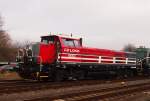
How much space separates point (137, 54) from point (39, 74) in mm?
14405

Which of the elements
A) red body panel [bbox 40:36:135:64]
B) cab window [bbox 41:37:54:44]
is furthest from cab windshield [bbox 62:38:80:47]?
cab window [bbox 41:37:54:44]

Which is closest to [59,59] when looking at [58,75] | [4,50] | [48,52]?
[48,52]

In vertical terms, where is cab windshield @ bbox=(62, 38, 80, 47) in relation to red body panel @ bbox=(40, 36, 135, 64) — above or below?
above

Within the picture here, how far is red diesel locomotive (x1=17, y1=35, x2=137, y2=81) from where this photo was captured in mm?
21766

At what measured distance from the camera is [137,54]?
107 ft

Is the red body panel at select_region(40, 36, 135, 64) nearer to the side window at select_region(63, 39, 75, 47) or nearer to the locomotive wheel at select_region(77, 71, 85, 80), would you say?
the side window at select_region(63, 39, 75, 47)

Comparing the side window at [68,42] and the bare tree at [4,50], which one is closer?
the side window at [68,42]

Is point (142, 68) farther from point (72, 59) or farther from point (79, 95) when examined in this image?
point (79, 95)

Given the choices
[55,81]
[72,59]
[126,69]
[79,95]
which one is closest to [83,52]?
[72,59]

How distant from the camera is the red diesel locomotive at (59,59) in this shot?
71.4 ft

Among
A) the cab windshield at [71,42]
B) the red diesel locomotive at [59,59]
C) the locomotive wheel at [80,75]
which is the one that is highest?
the cab windshield at [71,42]

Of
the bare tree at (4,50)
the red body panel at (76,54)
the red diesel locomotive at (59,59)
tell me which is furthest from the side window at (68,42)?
the bare tree at (4,50)

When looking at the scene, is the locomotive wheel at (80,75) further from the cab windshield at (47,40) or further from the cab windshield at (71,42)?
the cab windshield at (47,40)

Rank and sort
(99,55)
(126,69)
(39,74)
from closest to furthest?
1. (39,74)
2. (99,55)
3. (126,69)
